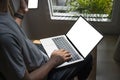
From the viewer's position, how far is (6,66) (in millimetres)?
835

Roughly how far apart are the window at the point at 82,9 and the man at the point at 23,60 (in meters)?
0.64

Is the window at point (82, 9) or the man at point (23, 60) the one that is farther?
the window at point (82, 9)

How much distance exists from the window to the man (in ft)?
2.10

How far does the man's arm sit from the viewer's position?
958mm

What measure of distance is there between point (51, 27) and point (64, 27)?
0.39 feet

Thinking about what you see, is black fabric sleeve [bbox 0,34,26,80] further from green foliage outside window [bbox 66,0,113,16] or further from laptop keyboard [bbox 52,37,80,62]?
green foliage outside window [bbox 66,0,113,16]

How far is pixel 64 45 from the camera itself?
132cm

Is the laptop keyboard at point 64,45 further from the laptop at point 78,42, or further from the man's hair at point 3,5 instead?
the man's hair at point 3,5

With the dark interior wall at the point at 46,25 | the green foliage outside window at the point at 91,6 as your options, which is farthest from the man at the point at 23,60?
the green foliage outside window at the point at 91,6

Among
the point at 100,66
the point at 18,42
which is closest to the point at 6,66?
the point at 18,42

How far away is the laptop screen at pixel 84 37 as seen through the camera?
1221 mm

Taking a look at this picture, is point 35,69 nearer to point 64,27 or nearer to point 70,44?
point 70,44

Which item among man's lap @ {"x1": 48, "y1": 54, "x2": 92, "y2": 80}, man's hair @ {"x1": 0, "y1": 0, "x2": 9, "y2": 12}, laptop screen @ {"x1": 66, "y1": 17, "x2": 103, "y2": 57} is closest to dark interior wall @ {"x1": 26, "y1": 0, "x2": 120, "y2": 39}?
laptop screen @ {"x1": 66, "y1": 17, "x2": 103, "y2": 57}

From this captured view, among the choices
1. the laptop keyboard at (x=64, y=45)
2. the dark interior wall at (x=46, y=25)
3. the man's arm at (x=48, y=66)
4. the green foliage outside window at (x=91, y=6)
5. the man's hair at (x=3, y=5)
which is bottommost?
the dark interior wall at (x=46, y=25)
